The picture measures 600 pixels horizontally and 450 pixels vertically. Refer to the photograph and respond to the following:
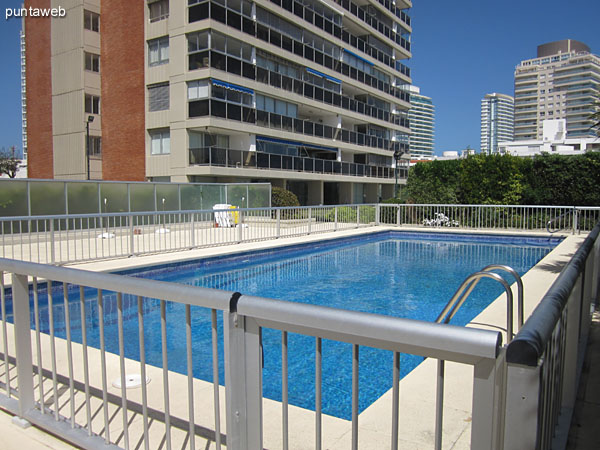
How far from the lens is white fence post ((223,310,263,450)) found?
2.16 meters

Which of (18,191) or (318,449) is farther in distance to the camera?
(18,191)

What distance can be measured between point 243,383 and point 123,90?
30.2 metres

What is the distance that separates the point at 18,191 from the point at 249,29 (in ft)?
56.8

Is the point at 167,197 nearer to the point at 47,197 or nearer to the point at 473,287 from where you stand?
the point at 47,197

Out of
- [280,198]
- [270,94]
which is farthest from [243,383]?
[270,94]

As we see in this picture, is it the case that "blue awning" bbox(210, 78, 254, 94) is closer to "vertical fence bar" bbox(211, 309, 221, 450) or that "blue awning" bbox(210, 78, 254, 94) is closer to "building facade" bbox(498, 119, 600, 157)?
"vertical fence bar" bbox(211, 309, 221, 450)

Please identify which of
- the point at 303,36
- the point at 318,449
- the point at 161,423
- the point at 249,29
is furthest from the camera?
the point at 303,36

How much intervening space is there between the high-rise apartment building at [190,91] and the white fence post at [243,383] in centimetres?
2453

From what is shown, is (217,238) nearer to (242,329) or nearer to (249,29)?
(242,329)

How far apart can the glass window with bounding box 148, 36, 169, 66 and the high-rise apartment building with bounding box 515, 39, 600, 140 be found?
422 ft

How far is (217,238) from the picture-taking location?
55.7ft

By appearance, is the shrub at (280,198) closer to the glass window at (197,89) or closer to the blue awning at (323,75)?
the glass window at (197,89)

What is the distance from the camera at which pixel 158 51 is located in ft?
91.8

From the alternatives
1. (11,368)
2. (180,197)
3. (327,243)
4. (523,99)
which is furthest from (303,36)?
(523,99)
